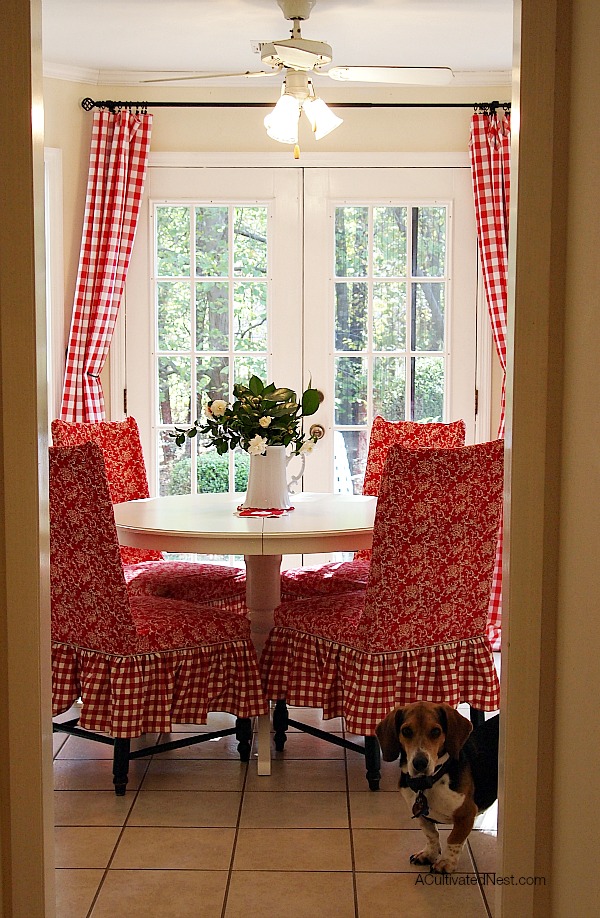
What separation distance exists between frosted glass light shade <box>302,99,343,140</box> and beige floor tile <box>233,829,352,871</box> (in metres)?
2.43

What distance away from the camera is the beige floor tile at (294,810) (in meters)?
2.79

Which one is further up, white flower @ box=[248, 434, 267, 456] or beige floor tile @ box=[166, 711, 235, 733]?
white flower @ box=[248, 434, 267, 456]

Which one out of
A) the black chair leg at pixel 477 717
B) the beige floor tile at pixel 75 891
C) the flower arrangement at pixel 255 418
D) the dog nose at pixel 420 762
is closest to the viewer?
the beige floor tile at pixel 75 891

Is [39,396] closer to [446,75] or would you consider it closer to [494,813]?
[494,813]

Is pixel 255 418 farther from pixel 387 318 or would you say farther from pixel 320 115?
pixel 387 318

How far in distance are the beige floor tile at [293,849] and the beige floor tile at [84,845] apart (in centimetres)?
35

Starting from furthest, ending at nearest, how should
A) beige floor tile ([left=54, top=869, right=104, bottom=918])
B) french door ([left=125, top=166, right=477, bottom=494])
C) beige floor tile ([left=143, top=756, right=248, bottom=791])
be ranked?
1. french door ([left=125, top=166, right=477, bottom=494])
2. beige floor tile ([left=143, top=756, right=248, bottom=791])
3. beige floor tile ([left=54, top=869, right=104, bottom=918])

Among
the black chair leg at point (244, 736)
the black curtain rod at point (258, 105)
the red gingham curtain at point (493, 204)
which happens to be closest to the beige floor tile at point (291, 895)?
the black chair leg at point (244, 736)

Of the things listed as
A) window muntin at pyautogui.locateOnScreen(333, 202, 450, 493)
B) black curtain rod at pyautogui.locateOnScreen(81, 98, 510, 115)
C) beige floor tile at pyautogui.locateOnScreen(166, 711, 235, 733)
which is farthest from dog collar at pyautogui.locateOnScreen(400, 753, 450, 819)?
black curtain rod at pyautogui.locateOnScreen(81, 98, 510, 115)

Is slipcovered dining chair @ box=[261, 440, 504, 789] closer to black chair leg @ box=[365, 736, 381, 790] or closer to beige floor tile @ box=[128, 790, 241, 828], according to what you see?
black chair leg @ box=[365, 736, 381, 790]

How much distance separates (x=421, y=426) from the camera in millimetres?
4172

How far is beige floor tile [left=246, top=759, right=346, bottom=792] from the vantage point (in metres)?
3.06

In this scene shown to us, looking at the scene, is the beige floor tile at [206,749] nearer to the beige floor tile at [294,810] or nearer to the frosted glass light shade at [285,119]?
the beige floor tile at [294,810]

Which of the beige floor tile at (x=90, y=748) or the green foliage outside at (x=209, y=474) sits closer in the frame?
the beige floor tile at (x=90, y=748)
